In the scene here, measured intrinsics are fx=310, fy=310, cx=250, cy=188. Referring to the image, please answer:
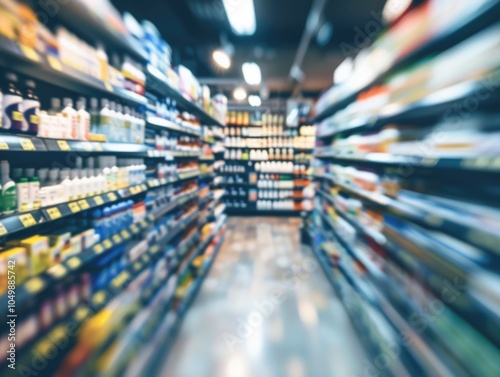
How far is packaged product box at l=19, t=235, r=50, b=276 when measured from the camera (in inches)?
56.8

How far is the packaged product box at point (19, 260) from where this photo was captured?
131cm

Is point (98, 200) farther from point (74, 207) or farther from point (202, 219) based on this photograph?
point (202, 219)

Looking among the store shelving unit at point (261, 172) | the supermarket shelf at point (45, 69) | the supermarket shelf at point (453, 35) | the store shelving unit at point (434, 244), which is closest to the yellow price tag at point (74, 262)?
the supermarket shelf at point (45, 69)

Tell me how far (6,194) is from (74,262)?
0.50m

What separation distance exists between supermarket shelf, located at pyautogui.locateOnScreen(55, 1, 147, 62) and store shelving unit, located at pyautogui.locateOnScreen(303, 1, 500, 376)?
6.42 feet

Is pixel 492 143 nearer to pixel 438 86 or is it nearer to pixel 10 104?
pixel 438 86

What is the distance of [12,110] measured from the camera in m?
1.33

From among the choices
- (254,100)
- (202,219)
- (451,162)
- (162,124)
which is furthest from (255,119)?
(451,162)

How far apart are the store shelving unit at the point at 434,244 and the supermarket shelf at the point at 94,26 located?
1.96 metres

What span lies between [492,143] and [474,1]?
673 mm

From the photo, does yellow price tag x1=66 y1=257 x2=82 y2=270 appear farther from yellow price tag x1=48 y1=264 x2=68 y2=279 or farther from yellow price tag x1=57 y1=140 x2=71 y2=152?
yellow price tag x1=57 y1=140 x2=71 y2=152

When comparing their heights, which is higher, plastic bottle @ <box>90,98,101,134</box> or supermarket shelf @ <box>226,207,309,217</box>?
plastic bottle @ <box>90,98,101,134</box>

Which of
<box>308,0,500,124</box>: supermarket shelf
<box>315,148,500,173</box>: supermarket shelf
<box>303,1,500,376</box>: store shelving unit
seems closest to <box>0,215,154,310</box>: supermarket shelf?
<box>303,1,500,376</box>: store shelving unit

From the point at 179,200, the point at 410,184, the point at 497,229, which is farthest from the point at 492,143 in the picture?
the point at 179,200
